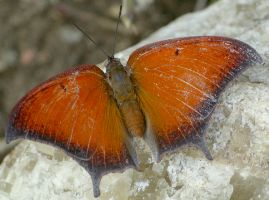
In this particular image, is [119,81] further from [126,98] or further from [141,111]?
[141,111]

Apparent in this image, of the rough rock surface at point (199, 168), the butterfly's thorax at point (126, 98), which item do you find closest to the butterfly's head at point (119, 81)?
the butterfly's thorax at point (126, 98)

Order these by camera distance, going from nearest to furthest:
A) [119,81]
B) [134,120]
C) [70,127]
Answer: [70,127], [134,120], [119,81]

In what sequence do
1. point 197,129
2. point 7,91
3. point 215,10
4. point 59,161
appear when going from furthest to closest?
point 7,91
point 215,10
point 59,161
point 197,129

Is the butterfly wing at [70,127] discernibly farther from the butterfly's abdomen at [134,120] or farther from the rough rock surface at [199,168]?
the rough rock surface at [199,168]

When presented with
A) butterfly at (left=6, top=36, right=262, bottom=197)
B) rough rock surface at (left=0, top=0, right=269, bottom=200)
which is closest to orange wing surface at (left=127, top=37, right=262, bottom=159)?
butterfly at (left=6, top=36, right=262, bottom=197)

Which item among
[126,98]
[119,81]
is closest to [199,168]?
[126,98]

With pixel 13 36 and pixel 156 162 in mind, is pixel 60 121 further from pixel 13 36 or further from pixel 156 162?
pixel 13 36

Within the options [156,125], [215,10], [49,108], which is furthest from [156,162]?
[215,10]
